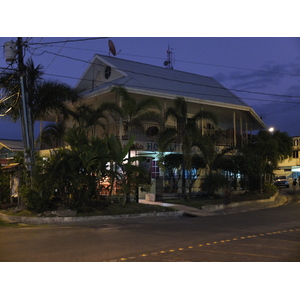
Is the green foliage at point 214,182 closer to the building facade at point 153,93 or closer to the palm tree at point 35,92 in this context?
the building facade at point 153,93

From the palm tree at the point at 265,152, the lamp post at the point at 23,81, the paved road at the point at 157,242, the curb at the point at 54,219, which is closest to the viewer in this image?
the paved road at the point at 157,242

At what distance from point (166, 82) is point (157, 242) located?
1810 cm

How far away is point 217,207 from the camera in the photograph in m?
18.3

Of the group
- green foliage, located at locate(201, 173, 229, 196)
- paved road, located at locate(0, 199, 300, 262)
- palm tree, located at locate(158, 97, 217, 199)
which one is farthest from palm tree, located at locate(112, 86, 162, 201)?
paved road, located at locate(0, 199, 300, 262)

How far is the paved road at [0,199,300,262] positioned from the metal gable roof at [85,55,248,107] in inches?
443

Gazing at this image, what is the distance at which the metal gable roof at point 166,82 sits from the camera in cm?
2319

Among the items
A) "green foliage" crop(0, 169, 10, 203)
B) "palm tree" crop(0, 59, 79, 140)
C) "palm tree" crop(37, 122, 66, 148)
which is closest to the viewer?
"palm tree" crop(0, 59, 79, 140)

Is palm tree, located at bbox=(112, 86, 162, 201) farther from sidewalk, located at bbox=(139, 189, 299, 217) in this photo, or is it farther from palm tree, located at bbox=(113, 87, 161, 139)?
sidewalk, located at bbox=(139, 189, 299, 217)

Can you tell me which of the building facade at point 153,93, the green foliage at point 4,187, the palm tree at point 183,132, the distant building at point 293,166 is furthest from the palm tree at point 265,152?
the distant building at point 293,166

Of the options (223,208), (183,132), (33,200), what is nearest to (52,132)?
(33,200)

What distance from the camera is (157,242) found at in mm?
9086

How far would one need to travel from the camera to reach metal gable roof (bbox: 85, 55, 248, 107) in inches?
913

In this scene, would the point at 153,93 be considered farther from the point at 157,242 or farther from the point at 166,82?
the point at 157,242

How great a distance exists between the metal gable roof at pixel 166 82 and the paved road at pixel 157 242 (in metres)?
11.2
